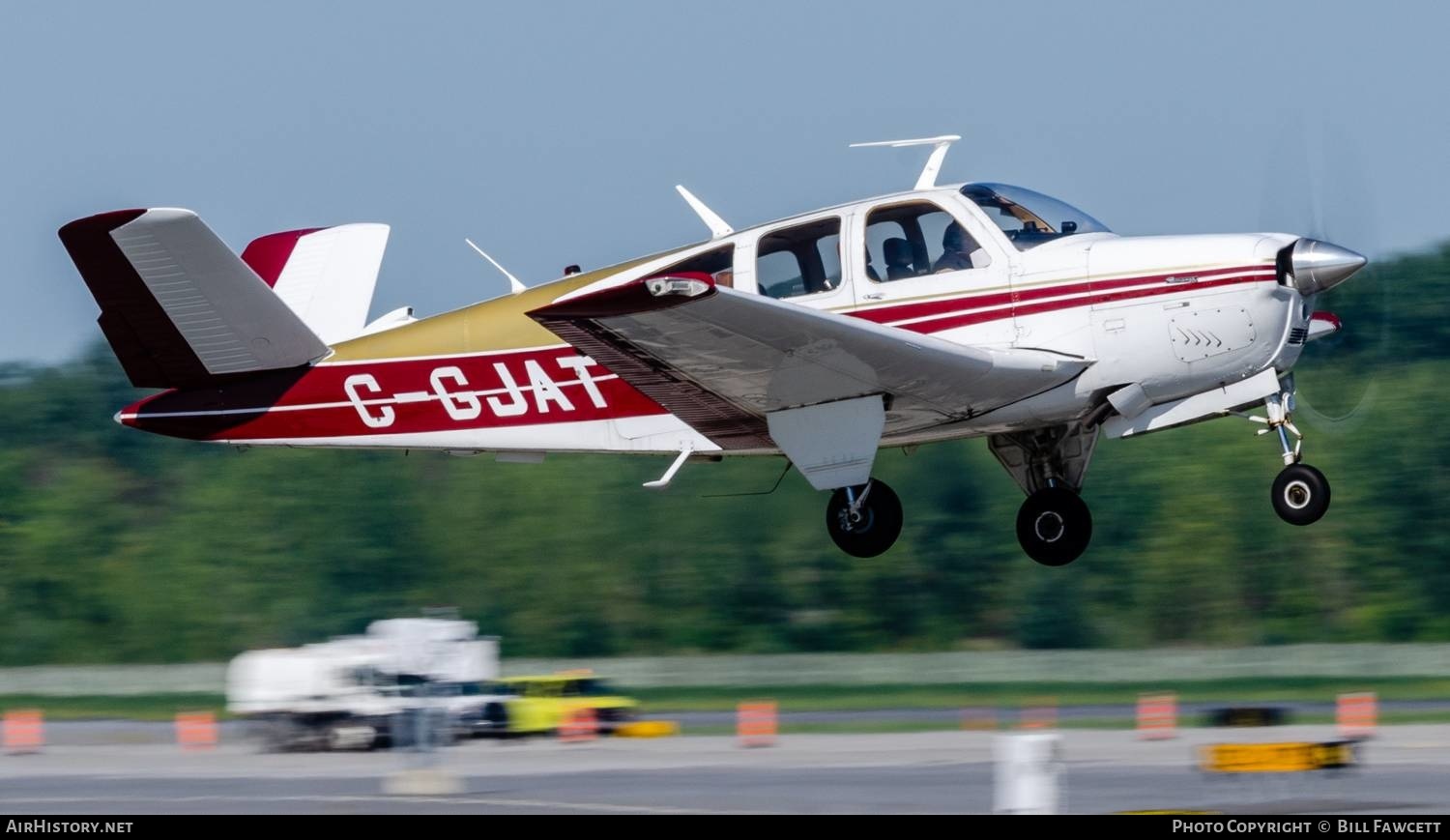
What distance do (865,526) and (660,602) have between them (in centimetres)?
2753

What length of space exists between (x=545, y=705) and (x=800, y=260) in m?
15.2

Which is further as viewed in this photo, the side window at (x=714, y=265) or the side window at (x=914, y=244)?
the side window at (x=714, y=265)

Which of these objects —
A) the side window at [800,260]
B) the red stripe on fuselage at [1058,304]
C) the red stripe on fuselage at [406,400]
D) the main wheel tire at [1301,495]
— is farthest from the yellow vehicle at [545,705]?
the main wheel tire at [1301,495]

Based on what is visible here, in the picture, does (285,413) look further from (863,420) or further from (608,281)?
(863,420)

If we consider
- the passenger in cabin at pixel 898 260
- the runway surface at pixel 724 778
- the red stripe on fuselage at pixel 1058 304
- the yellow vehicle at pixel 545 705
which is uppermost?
the passenger in cabin at pixel 898 260

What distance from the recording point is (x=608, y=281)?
1348 cm

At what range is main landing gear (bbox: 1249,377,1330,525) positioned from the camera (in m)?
12.5

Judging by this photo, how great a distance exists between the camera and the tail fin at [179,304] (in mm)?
13094

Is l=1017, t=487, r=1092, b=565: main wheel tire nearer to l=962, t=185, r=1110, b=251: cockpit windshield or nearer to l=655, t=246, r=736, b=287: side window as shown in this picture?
l=962, t=185, r=1110, b=251: cockpit windshield

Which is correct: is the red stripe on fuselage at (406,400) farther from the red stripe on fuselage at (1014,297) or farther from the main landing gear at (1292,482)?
the main landing gear at (1292,482)

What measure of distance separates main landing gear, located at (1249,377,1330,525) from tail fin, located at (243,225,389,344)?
285 inches

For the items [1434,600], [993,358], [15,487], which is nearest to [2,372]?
[15,487]

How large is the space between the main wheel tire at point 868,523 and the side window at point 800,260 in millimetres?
1729

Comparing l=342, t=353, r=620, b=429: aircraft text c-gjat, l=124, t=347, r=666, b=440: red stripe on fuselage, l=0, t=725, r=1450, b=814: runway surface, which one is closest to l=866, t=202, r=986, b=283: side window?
l=124, t=347, r=666, b=440: red stripe on fuselage
